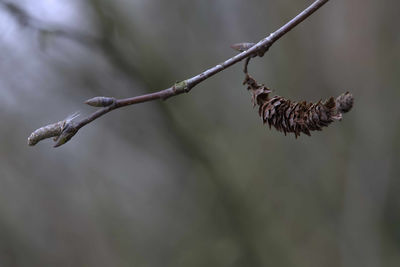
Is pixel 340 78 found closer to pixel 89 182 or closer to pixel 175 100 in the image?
pixel 175 100

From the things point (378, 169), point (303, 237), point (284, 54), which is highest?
point (284, 54)

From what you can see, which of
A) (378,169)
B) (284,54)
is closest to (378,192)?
(378,169)

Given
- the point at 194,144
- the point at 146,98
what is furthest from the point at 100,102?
the point at 194,144

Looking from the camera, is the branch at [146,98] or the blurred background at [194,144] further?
the blurred background at [194,144]

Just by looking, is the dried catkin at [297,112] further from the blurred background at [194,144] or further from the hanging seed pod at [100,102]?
the blurred background at [194,144]

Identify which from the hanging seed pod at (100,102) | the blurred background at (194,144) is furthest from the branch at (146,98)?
the blurred background at (194,144)

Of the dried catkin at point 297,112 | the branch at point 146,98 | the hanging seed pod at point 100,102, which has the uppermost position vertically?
the hanging seed pod at point 100,102

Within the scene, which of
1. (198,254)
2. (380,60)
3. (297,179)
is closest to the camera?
(380,60)
